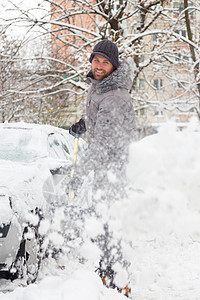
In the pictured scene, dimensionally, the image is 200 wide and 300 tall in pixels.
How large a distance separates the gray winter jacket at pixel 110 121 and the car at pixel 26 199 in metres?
0.50

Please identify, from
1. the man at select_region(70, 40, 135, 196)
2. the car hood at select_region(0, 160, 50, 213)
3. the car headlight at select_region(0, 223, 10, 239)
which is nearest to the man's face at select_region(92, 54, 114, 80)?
the man at select_region(70, 40, 135, 196)

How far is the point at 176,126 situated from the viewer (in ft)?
8.22

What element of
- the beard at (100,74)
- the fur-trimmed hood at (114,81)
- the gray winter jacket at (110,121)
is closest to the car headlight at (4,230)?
the gray winter jacket at (110,121)

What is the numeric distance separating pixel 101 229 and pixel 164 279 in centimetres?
98

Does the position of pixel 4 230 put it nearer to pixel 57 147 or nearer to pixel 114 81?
pixel 114 81

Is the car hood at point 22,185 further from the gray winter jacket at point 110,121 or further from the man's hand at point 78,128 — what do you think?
the man's hand at point 78,128

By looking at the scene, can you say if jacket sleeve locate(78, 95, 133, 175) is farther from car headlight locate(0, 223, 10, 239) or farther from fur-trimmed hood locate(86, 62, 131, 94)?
car headlight locate(0, 223, 10, 239)

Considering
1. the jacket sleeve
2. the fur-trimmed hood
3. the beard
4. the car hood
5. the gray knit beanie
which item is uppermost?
the gray knit beanie

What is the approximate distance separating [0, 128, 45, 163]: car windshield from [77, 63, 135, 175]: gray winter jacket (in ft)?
3.34

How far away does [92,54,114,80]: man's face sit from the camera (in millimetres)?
3416

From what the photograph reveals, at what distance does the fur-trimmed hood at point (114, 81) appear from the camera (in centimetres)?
330

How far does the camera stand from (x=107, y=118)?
312 centimetres

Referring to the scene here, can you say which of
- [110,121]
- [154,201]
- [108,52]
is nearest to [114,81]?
[108,52]

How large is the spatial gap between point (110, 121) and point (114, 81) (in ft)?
1.30
